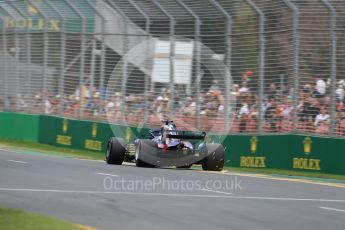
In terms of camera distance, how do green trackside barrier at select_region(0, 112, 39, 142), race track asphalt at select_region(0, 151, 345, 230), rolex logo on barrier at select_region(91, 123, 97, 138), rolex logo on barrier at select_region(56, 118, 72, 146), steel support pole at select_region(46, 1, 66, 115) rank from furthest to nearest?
green trackside barrier at select_region(0, 112, 39, 142) < steel support pole at select_region(46, 1, 66, 115) < rolex logo on barrier at select_region(56, 118, 72, 146) < rolex logo on barrier at select_region(91, 123, 97, 138) < race track asphalt at select_region(0, 151, 345, 230)

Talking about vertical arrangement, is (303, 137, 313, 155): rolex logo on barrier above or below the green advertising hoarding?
below

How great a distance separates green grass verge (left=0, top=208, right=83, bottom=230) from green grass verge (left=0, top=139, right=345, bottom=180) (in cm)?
1147

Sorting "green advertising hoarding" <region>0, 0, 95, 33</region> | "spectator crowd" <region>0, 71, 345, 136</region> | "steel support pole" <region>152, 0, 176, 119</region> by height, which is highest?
"green advertising hoarding" <region>0, 0, 95, 33</region>

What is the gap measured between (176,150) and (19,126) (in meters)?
14.6

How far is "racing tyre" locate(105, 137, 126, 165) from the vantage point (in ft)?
72.6

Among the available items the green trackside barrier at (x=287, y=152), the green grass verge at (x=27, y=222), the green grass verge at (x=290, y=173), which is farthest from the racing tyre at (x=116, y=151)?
the green grass verge at (x=27, y=222)

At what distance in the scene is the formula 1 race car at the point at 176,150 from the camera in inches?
808

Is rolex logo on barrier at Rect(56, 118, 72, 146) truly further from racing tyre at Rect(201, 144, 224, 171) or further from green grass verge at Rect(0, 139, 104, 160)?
racing tyre at Rect(201, 144, 224, 171)

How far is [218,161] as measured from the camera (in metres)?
20.9

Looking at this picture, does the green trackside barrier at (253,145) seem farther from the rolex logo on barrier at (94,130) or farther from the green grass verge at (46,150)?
the green grass verge at (46,150)

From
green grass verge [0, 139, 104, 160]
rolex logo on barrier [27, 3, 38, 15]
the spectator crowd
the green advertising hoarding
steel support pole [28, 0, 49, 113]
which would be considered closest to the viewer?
the spectator crowd

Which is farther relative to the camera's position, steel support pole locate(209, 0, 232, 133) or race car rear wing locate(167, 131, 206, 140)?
steel support pole locate(209, 0, 232, 133)

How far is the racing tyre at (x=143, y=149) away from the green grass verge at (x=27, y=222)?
33.3ft

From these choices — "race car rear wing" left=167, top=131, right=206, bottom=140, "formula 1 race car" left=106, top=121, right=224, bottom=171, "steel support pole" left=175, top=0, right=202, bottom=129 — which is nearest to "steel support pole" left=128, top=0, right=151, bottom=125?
"steel support pole" left=175, top=0, right=202, bottom=129
